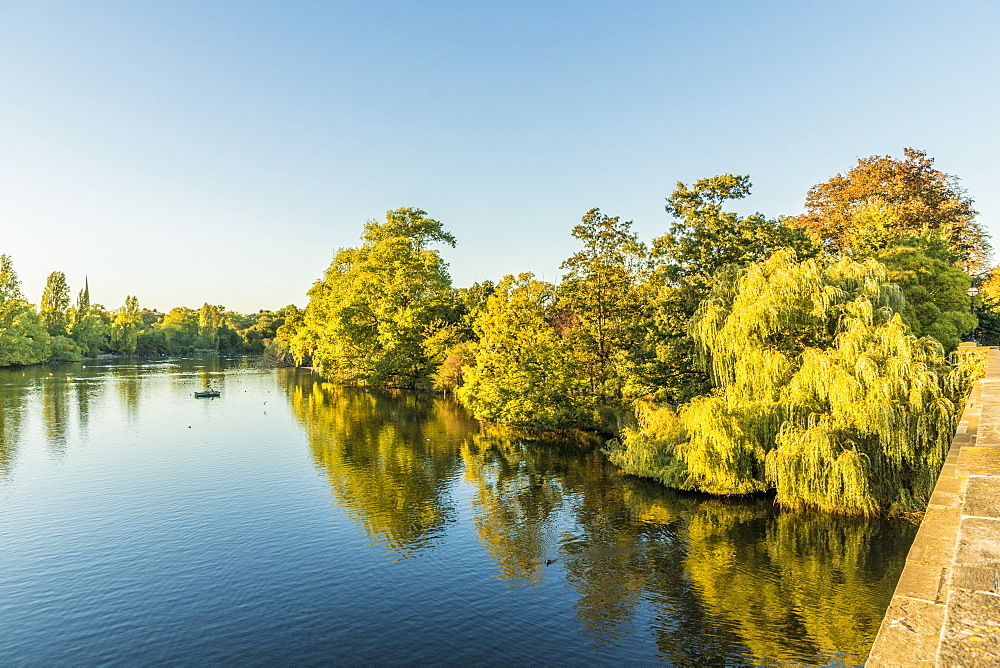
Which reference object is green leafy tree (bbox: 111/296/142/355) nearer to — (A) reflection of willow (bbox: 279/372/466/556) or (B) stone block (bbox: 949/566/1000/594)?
(A) reflection of willow (bbox: 279/372/466/556)

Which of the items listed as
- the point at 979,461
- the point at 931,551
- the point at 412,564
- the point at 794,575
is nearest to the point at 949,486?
the point at 979,461

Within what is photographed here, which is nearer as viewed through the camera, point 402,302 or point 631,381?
point 631,381

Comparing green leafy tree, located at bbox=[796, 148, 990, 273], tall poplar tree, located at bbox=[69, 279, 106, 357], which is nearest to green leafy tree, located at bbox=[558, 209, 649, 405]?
green leafy tree, located at bbox=[796, 148, 990, 273]

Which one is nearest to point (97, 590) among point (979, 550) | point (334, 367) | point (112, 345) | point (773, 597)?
point (773, 597)

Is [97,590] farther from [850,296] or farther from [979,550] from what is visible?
[850,296]

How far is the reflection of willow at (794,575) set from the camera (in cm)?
1579

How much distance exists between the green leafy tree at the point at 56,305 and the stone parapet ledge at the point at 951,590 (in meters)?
160

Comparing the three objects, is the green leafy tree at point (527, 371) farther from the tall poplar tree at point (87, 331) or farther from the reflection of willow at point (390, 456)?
the tall poplar tree at point (87, 331)

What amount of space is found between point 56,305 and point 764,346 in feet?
510

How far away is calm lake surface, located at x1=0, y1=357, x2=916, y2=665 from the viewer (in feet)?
52.3

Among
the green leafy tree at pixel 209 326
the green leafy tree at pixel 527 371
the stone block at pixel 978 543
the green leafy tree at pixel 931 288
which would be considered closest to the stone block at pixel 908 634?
the stone block at pixel 978 543

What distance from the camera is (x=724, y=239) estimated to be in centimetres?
3650

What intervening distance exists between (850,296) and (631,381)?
13465mm

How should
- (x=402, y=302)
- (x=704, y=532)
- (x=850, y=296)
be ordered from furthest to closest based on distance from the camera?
(x=402, y=302), (x=850, y=296), (x=704, y=532)
